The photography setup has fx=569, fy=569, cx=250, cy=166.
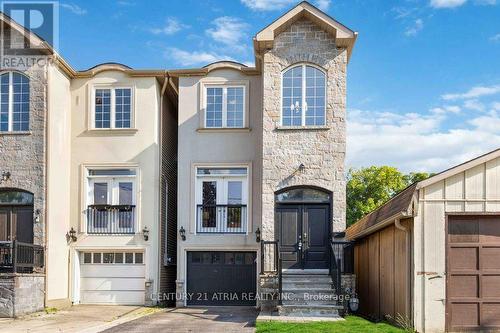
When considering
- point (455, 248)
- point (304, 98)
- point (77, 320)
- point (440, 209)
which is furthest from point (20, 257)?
point (455, 248)

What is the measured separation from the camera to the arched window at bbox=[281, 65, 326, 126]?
53.7 feet

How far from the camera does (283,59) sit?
16.4 metres

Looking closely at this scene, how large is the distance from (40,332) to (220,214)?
7201 mm

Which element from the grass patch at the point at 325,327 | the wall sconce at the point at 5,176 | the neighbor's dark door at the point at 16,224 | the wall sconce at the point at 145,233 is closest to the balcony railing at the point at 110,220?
the wall sconce at the point at 145,233

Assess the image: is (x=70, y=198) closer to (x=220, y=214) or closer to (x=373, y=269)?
(x=220, y=214)

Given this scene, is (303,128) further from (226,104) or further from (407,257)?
(407,257)

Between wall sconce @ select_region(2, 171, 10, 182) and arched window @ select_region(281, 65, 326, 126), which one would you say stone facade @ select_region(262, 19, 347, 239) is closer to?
arched window @ select_region(281, 65, 326, 126)

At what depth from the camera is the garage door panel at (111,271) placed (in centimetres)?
1778

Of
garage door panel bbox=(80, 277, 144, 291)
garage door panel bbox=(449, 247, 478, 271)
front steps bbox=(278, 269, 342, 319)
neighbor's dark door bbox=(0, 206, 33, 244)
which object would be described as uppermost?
neighbor's dark door bbox=(0, 206, 33, 244)

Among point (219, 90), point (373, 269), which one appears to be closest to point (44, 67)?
point (219, 90)

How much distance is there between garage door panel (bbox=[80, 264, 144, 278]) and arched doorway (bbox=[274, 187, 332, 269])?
4.81 metres

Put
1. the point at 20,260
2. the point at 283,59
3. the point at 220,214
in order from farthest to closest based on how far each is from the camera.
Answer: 1. the point at 220,214
2. the point at 283,59
3. the point at 20,260

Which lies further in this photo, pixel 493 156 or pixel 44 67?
pixel 44 67

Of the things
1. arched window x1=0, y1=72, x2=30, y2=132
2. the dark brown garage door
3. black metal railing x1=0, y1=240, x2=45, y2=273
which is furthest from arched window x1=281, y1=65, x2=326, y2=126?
black metal railing x1=0, y1=240, x2=45, y2=273
